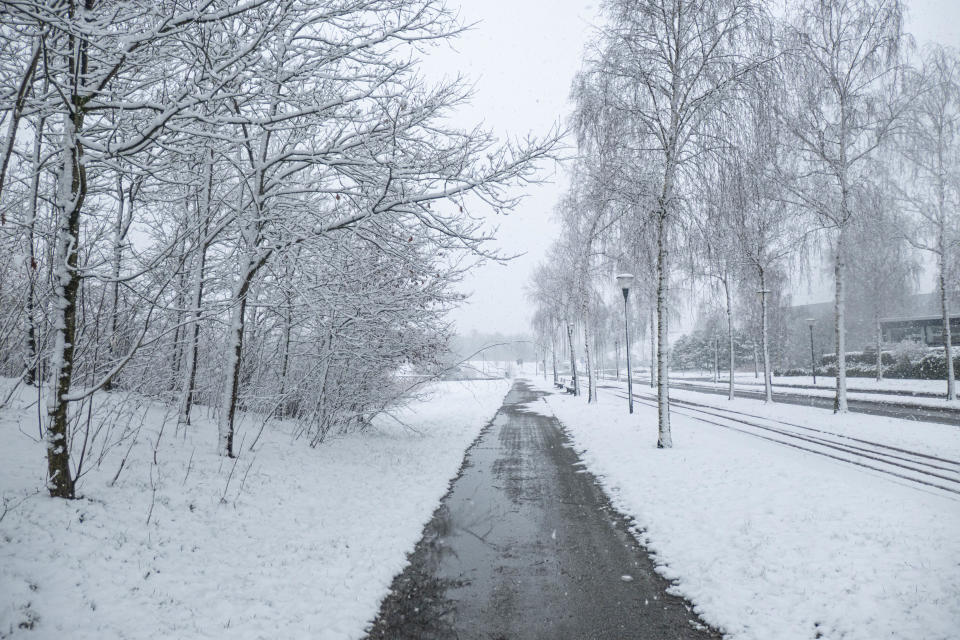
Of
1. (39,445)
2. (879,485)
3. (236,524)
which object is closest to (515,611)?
(236,524)

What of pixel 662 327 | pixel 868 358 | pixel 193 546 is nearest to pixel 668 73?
pixel 662 327

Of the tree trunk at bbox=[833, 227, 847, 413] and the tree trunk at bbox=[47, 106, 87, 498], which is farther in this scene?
the tree trunk at bbox=[833, 227, 847, 413]

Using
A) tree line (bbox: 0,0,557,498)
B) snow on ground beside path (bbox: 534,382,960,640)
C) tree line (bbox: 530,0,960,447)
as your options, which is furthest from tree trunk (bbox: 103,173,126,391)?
tree line (bbox: 530,0,960,447)

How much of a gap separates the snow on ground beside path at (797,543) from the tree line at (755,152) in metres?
2.87

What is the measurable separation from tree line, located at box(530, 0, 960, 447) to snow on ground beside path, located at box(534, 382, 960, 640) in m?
2.87

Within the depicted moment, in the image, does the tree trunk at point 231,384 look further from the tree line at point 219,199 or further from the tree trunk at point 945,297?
the tree trunk at point 945,297

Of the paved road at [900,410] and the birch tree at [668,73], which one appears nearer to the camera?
the birch tree at [668,73]

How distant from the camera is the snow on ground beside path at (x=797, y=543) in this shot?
3859mm

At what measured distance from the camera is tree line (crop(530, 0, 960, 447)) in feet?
32.4

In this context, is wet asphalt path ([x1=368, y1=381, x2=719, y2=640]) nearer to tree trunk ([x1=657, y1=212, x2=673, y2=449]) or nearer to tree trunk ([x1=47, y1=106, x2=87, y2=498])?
tree trunk ([x1=657, y1=212, x2=673, y2=449])

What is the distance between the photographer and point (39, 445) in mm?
5324

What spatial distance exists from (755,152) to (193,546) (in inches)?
453

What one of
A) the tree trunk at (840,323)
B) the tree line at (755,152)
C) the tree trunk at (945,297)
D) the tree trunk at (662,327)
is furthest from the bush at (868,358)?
the tree trunk at (662,327)

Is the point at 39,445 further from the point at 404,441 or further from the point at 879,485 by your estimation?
the point at 879,485
